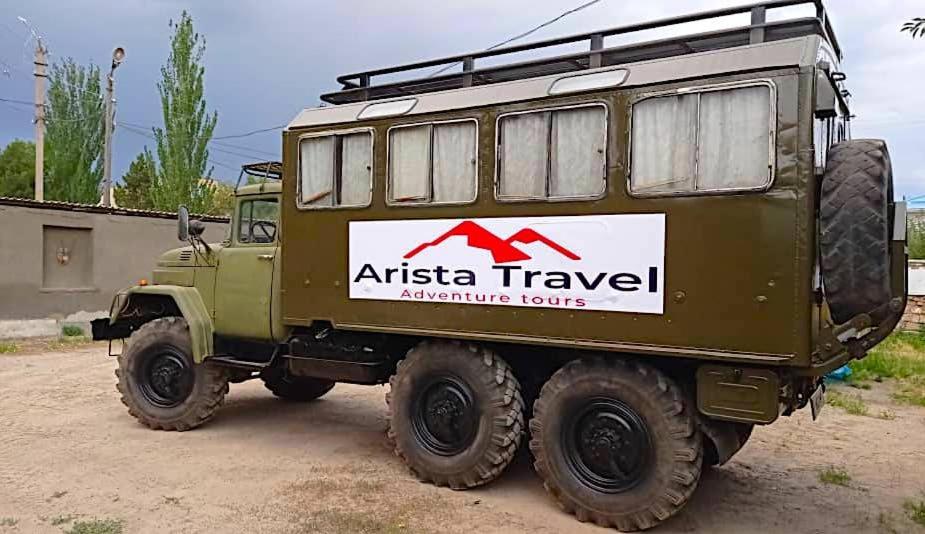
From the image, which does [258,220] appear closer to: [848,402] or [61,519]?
[61,519]

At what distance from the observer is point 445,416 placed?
19.1 ft

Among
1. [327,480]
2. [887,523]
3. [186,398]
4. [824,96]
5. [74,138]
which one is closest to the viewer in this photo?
[824,96]

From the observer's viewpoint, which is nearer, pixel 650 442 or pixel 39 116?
pixel 650 442

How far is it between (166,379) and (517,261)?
4059 mm

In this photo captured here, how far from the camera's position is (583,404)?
5.20 m

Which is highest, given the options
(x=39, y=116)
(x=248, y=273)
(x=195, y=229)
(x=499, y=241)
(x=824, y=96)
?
(x=39, y=116)

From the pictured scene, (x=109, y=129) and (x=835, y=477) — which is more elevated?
(x=109, y=129)

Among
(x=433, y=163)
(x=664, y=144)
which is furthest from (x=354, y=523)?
(x=664, y=144)

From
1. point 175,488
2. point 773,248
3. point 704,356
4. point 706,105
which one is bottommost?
point 175,488

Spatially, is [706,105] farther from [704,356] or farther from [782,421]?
[782,421]

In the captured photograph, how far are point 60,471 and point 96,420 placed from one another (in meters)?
1.91

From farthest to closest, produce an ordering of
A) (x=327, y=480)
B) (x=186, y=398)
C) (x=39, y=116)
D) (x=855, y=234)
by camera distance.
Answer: (x=39, y=116) → (x=186, y=398) → (x=327, y=480) → (x=855, y=234)

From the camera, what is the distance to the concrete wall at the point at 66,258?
13.9 m

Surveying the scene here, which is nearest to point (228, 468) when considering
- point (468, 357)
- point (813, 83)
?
point (468, 357)
